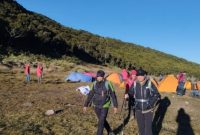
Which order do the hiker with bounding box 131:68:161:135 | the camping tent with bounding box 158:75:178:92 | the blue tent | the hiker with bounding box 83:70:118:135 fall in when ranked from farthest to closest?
the blue tent < the camping tent with bounding box 158:75:178:92 < the hiker with bounding box 83:70:118:135 < the hiker with bounding box 131:68:161:135

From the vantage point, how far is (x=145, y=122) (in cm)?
1114

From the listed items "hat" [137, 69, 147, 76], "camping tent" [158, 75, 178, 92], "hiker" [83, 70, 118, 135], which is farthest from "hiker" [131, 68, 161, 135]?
"camping tent" [158, 75, 178, 92]

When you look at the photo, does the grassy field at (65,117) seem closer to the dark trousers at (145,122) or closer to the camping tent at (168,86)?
the dark trousers at (145,122)

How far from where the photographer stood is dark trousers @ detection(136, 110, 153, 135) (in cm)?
1108

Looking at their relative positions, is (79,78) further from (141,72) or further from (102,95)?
(141,72)

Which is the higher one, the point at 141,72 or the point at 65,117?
the point at 141,72

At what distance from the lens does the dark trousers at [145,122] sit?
1108 cm

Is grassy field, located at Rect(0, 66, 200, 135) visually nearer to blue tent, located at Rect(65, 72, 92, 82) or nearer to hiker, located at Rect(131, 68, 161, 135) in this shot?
→ hiker, located at Rect(131, 68, 161, 135)

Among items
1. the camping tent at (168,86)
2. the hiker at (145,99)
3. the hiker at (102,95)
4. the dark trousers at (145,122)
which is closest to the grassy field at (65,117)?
the hiker at (102,95)

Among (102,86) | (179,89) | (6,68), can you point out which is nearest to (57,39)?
(6,68)

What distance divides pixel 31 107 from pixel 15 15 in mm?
71512

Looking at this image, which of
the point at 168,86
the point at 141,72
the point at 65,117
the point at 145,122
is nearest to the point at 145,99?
the point at 145,122

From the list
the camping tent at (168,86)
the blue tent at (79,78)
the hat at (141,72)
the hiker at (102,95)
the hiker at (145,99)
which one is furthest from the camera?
the blue tent at (79,78)

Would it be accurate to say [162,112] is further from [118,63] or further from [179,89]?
[118,63]
